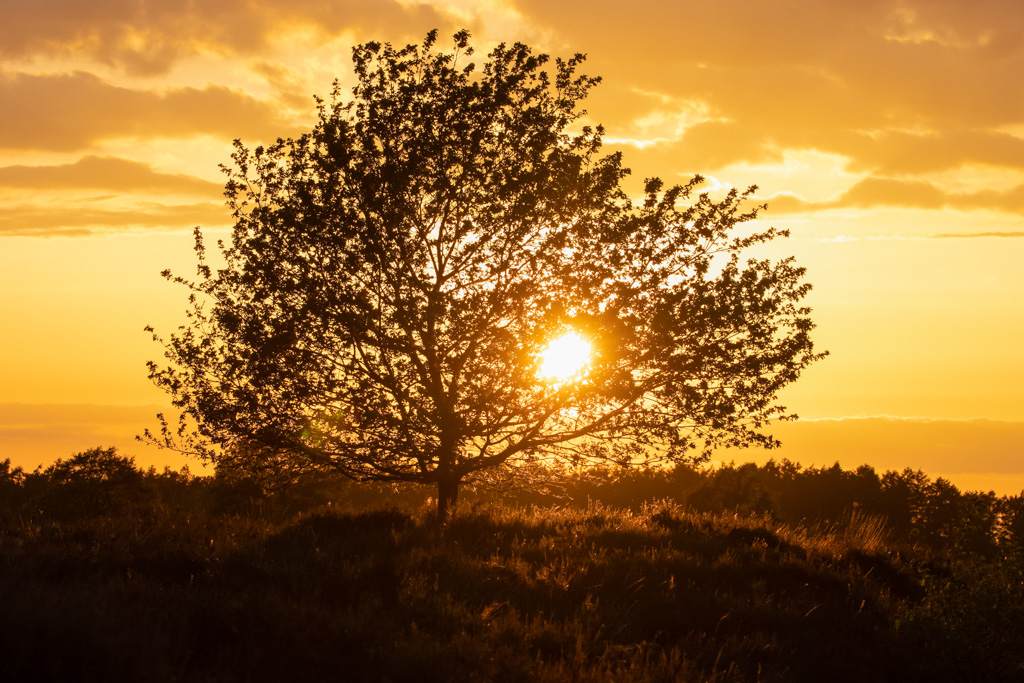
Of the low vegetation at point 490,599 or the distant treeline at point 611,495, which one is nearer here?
the low vegetation at point 490,599

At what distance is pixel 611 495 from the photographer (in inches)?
1674

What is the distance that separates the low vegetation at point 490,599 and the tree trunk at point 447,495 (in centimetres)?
72

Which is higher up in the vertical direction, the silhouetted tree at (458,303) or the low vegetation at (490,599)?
the silhouetted tree at (458,303)

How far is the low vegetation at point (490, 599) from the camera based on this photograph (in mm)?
8875

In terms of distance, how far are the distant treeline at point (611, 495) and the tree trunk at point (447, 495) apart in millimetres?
972

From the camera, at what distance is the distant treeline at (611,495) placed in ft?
61.8

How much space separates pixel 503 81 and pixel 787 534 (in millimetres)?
11954

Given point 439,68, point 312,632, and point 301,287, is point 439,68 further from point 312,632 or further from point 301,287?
point 312,632

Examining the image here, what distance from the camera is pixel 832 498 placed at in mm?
42594

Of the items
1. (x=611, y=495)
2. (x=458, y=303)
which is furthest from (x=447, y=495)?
(x=611, y=495)

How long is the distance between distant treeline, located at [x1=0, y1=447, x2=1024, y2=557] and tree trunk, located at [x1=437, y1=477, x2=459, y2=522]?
97cm

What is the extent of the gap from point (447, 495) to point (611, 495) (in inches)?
1003

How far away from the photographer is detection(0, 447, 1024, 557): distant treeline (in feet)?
61.8

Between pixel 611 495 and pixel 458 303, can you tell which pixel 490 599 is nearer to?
pixel 458 303
